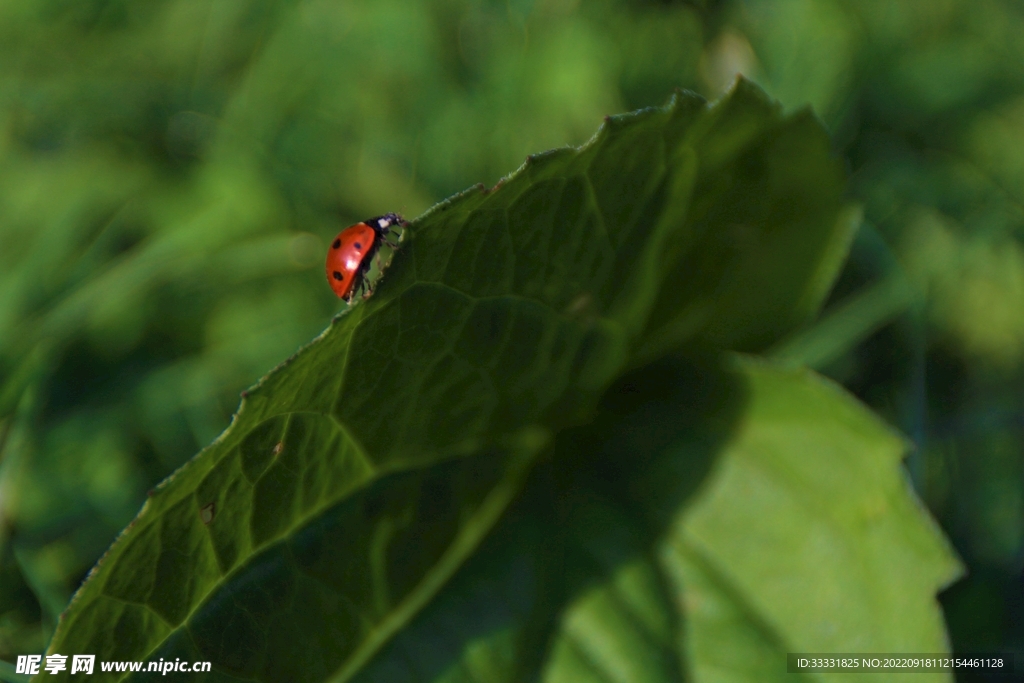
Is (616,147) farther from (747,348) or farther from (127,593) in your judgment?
(127,593)

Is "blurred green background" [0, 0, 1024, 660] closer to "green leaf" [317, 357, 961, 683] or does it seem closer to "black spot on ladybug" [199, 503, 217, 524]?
"green leaf" [317, 357, 961, 683]

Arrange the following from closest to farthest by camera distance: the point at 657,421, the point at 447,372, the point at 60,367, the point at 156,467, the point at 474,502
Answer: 1. the point at 447,372
2. the point at 474,502
3. the point at 657,421
4. the point at 156,467
5. the point at 60,367

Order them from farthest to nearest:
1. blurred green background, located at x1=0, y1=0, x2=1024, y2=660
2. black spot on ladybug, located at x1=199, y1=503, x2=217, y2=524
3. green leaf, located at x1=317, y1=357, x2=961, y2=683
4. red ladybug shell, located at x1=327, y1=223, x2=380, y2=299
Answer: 1. blurred green background, located at x1=0, y1=0, x2=1024, y2=660
2. red ladybug shell, located at x1=327, y1=223, x2=380, y2=299
3. green leaf, located at x1=317, y1=357, x2=961, y2=683
4. black spot on ladybug, located at x1=199, y1=503, x2=217, y2=524

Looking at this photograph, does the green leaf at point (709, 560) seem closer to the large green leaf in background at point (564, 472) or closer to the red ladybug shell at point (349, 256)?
the large green leaf in background at point (564, 472)

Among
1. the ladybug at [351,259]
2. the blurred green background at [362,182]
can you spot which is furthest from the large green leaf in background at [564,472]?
the blurred green background at [362,182]

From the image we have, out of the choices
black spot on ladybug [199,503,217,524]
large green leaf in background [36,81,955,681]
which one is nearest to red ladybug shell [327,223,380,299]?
large green leaf in background [36,81,955,681]

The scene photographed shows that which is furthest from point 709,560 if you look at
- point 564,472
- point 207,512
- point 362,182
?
point 362,182

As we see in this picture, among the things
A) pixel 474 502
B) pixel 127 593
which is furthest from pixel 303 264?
pixel 127 593
